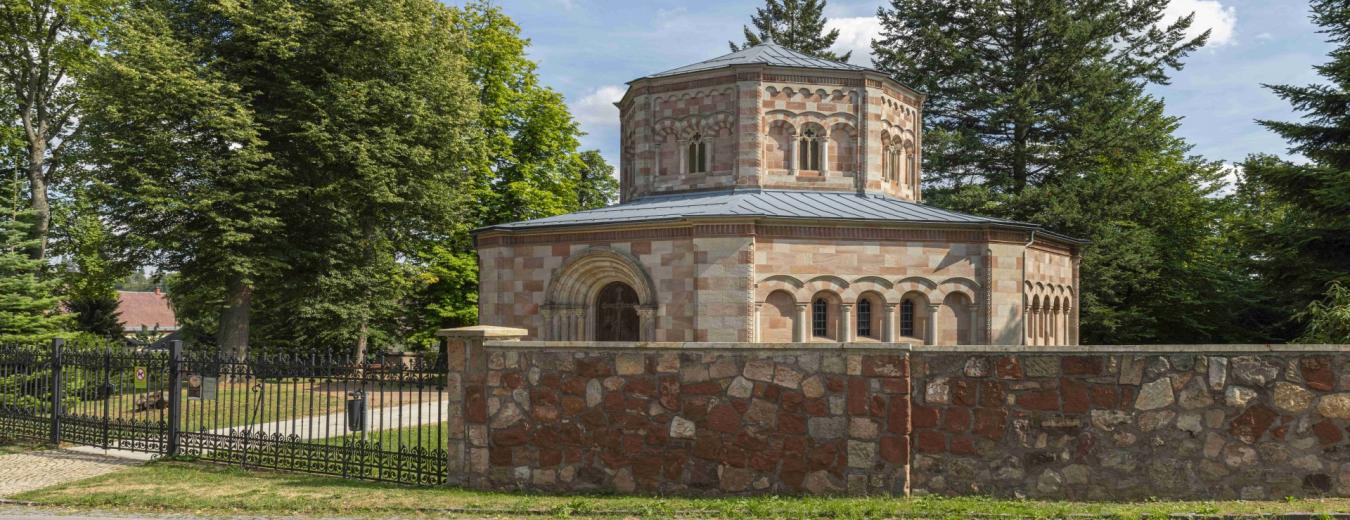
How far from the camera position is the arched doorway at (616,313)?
19.2 meters

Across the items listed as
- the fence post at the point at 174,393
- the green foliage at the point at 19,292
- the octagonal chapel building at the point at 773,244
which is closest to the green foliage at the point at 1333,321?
the octagonal chapel building at the point at 773,244

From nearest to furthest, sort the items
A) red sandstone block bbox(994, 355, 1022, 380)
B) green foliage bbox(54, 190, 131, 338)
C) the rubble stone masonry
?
the rubble stone masonry, red sandstone block bbox(994, 355, 1022, 380), green foliage bbox(54, 190, 131, 338)

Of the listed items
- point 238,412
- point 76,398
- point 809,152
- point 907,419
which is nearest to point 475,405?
point 907,419

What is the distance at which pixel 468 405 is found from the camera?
9102 mm

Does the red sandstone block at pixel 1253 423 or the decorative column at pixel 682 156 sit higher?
the decorative column at pixel 682 156

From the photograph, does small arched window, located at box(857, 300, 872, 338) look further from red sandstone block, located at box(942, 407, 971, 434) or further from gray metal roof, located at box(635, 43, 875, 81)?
red sandstone block, located at box(942, 407, 971, 434)

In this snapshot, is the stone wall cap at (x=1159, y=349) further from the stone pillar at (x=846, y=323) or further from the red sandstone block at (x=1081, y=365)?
the stone pillar at (x=846, y=323)

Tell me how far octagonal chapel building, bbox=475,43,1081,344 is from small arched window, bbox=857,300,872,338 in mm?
30

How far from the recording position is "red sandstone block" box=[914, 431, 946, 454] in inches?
317

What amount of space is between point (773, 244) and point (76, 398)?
12.3m

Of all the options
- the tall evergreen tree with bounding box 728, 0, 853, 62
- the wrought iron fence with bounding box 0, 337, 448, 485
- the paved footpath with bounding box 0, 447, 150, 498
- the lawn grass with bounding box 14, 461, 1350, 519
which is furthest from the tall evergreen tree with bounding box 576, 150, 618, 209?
the lawn grass with bounding box 14, 461, 1350, 519

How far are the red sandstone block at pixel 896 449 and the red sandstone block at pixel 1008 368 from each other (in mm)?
1048

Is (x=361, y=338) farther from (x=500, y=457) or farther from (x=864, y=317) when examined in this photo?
(x=500, y=457)

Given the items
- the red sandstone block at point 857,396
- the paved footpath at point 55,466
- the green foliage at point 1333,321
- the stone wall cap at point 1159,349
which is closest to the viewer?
the stone wall cap at point 1159,349
